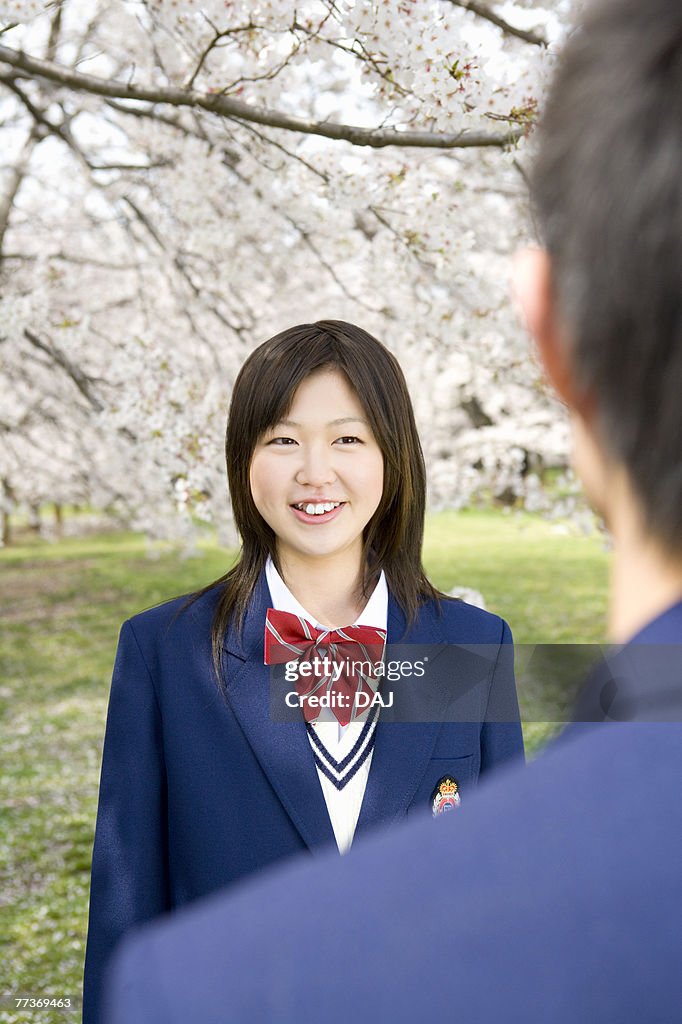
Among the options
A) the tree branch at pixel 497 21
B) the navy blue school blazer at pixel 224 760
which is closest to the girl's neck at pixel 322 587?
the navy blue school blazer at pixel 224 760

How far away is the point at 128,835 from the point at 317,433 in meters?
0.88

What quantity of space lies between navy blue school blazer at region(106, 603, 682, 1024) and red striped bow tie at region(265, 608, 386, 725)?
4.59ft

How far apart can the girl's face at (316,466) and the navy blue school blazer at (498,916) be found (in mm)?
1507

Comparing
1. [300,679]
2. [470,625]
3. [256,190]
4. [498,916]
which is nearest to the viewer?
[498,916]

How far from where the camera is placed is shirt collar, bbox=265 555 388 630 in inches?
84.3

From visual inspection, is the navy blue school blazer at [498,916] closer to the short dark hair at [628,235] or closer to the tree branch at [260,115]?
the short dark hair at [628,235]

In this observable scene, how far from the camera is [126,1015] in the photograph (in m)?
0.55

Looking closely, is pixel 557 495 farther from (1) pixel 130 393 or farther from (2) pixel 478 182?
(1) pixel 130 393

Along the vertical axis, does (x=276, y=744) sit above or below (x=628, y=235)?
below

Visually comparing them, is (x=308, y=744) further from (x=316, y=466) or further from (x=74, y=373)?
(x=74, y=373)

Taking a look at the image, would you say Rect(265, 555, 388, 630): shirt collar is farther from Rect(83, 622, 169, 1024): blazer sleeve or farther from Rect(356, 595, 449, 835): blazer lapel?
Rect(83, 622, 169, 1024): blazer sleeve

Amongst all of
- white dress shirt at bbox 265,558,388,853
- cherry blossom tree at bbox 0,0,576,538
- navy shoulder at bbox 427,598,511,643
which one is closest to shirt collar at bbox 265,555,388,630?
white dress shirt at bbox 265,558,388,853

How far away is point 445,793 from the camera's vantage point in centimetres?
196

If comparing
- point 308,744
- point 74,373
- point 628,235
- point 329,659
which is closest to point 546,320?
point 628,235
